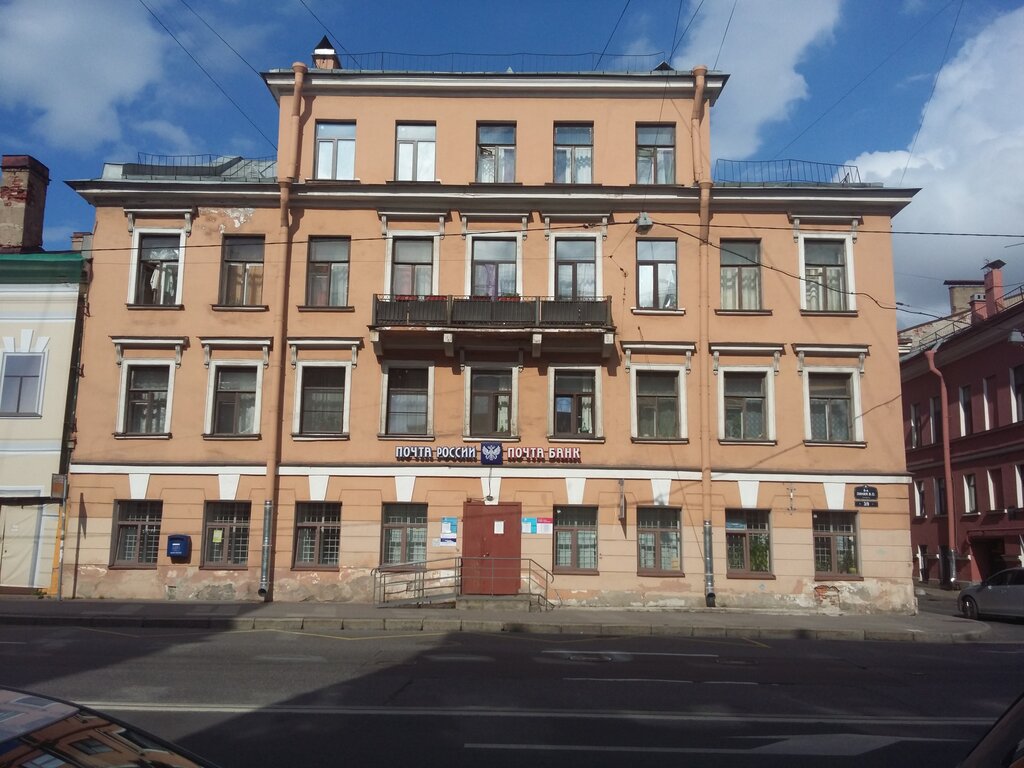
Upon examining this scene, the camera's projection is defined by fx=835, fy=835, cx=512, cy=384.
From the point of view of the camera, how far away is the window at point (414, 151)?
23359mm

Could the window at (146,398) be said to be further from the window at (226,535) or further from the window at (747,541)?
the window at (747,541)

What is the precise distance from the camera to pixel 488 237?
2275 centimetres

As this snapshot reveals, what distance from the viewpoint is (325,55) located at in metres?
25.1

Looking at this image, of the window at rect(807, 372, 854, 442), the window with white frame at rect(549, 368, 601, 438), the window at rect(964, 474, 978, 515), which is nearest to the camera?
the window with white frame at rect(549, 368, 601, 438)

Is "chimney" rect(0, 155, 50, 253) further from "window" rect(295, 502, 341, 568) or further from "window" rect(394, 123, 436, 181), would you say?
"window" rect(295, 502, 341, 568)

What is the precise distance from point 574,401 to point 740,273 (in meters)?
5.87

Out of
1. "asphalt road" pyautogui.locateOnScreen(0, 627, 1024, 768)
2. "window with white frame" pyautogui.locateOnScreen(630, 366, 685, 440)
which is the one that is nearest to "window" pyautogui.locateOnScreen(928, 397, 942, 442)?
"window with white frame" pyautogui.locateOnScreen(630, 366, 685, 440)

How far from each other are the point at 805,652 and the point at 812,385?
9.50m

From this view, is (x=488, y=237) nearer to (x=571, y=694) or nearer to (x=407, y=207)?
(x=407, y=207)

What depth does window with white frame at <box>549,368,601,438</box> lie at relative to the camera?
22.0m

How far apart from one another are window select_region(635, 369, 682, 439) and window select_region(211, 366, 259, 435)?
1027 centimetres

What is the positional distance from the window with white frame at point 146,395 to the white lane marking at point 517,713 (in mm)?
14584

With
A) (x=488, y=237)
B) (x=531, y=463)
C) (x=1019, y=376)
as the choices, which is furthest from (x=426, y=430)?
(x=1019, y=376)

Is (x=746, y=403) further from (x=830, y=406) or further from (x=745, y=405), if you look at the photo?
(x=830, y=406)
